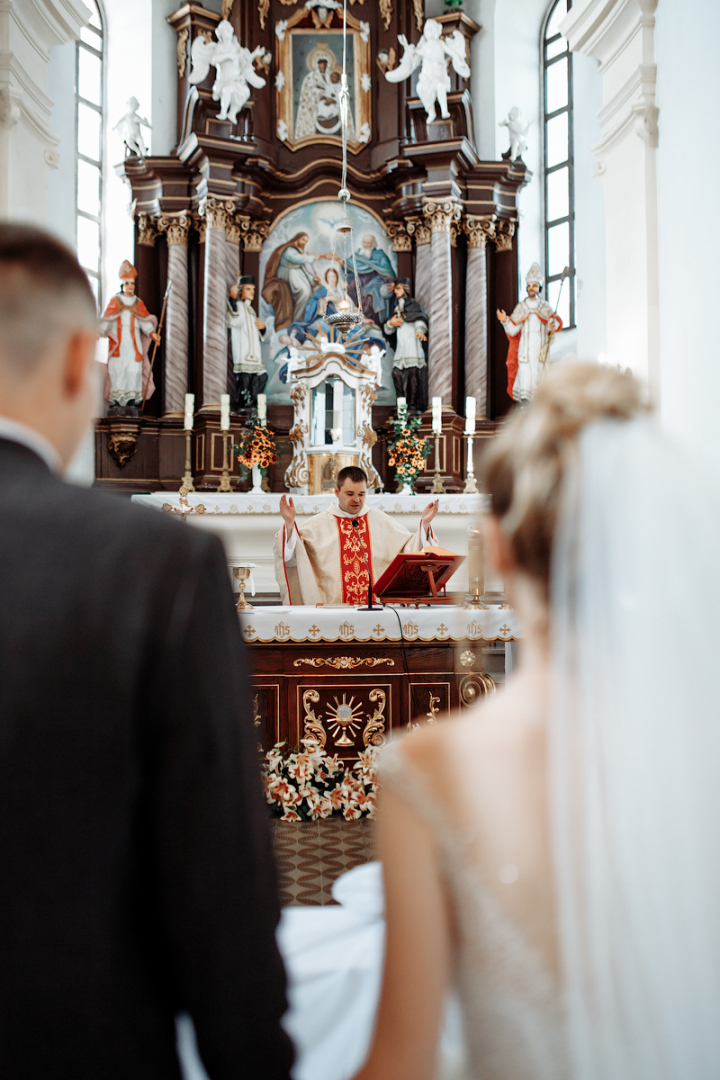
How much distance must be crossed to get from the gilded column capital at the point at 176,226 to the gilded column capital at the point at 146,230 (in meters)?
0.23

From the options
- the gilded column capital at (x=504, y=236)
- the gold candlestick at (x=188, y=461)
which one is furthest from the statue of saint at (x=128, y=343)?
the gilded column capital at (x=504, y=236)

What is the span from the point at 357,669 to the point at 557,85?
13422 millimetres

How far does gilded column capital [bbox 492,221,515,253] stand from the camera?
45.7ft

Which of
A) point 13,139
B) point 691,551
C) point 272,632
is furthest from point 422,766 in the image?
point 13,139

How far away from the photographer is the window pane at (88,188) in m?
14.5

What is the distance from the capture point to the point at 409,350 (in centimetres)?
1327

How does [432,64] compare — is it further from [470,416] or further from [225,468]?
[225,468]

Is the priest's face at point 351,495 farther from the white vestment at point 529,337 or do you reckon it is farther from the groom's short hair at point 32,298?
the white vestment at point 529,337

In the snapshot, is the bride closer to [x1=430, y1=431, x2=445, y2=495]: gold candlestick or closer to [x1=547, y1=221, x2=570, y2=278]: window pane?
[x1=430, y1=431, x2=445, y2=495]: gold candlestick

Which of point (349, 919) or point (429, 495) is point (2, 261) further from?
point (429, 495)

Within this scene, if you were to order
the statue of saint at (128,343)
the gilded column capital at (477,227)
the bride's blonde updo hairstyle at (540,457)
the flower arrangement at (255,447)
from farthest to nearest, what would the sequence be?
1. the gilded column capital at (477,227)
2. the statue of saint at (128,343)
3. the flower arrangement at (255,447)
4. the bride's blonde updo hairstyle at (540,457)

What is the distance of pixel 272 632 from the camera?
16.9ft

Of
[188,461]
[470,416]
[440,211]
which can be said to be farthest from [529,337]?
[188,461]

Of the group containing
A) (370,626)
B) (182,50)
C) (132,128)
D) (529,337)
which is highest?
(182,50)
